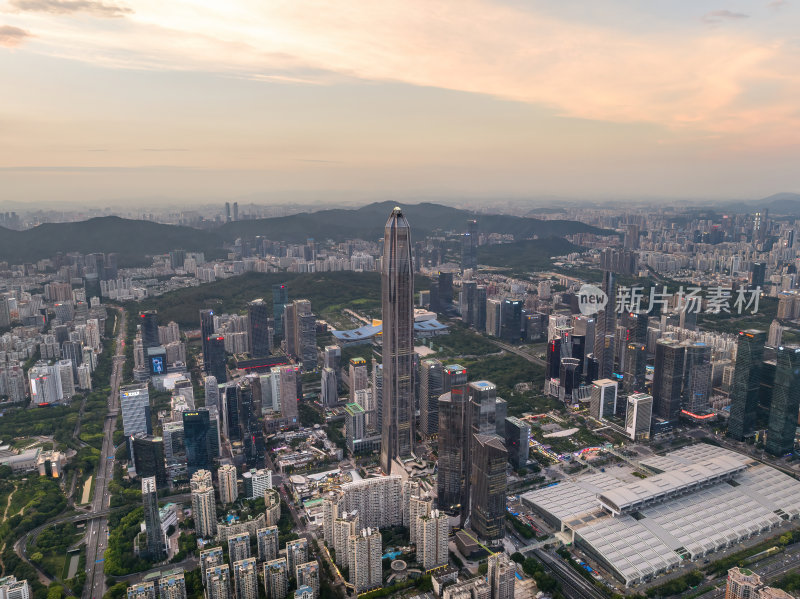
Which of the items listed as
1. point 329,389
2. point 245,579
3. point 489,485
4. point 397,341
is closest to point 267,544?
point 245,579

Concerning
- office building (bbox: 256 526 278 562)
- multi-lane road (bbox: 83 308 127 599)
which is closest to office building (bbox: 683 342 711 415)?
office building (bbox: 256 526 278 562)

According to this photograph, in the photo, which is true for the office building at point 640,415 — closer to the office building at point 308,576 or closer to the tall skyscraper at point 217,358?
the office building at point 308,576

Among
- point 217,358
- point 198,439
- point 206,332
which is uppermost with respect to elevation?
point 206,332

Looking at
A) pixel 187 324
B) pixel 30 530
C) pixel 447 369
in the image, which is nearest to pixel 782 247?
pixel 447 369

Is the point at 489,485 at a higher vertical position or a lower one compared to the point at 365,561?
higher

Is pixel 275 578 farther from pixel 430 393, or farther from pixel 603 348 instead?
pixel 603 348

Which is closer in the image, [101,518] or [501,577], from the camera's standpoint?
[501,577]

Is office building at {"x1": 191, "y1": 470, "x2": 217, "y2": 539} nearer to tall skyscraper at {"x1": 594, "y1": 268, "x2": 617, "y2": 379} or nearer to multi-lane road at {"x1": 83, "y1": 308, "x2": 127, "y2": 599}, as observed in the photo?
multi-lane road at {"x1": 83, "y1": 308, "x2": 127, "y2": 599}

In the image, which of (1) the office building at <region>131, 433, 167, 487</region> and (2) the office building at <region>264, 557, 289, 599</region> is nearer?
(2) the office building at <region>264, 557, 289, 599</region>
